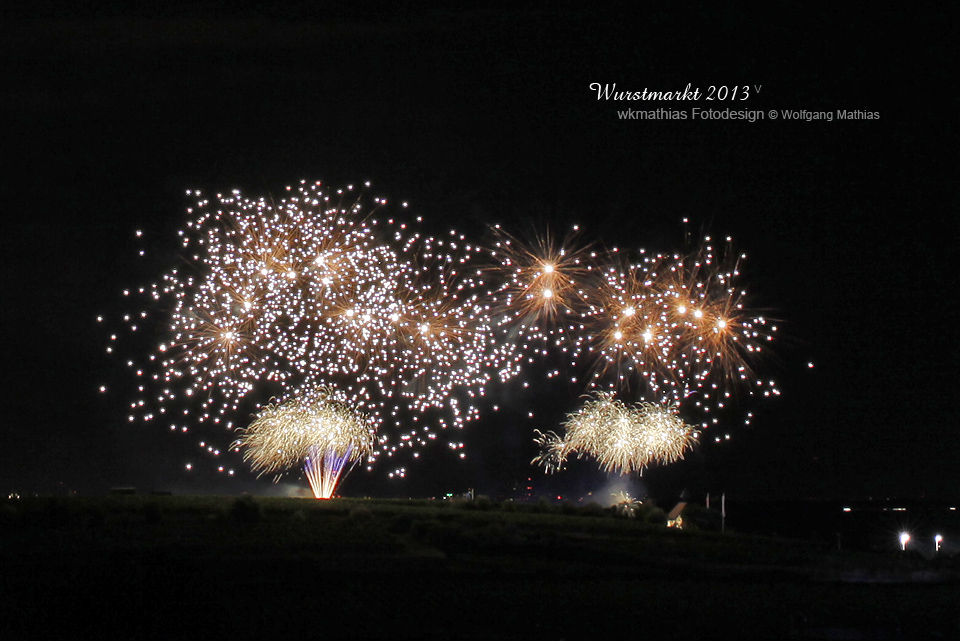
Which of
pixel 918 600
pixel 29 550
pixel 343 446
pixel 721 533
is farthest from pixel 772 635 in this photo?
pixel 343 446

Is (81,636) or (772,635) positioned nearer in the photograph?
(81,636)

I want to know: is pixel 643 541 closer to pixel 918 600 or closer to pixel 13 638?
pixel 918 600

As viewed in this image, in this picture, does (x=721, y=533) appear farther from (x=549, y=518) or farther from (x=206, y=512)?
(x=206, y=512)

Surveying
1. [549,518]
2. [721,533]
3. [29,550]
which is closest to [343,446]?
[549,518]

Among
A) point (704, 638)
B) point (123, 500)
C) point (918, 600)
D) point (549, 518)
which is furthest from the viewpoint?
point (549, 518)

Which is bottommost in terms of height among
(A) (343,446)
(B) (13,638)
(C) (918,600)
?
(B) (13,638)

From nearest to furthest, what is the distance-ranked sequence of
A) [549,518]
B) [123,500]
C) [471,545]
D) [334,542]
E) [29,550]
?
[29,550] → [334,542] → [471,545] → [123,500] → [549,518]

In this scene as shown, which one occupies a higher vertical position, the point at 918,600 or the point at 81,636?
the point at 918,600
